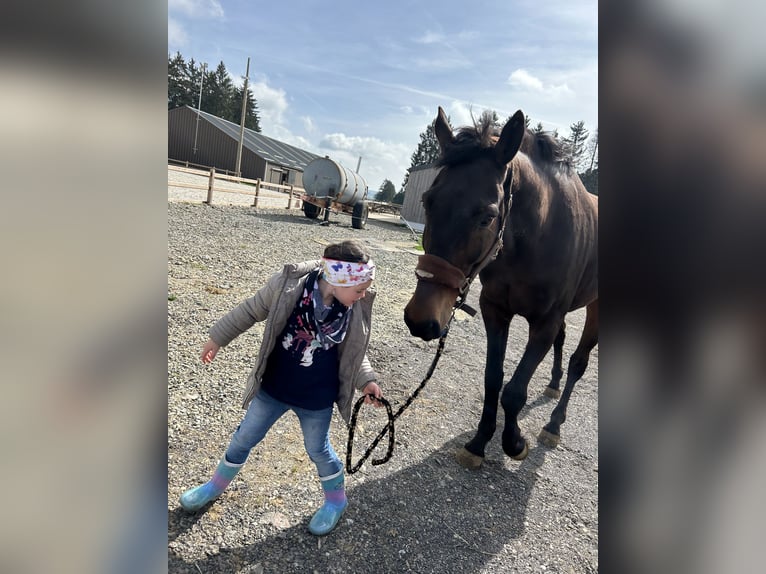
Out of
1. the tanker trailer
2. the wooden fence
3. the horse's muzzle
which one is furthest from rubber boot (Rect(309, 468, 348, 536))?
the tanker trailer

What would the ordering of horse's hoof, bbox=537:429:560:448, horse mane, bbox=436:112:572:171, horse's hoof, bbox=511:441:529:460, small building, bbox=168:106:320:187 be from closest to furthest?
1. horse mane, bbox=436:112:572:171
2. horse's hoof, bbox=511:441:529:460
3. horse's hoof, bbox=537:429:560:448
4. small building, bbox=168:106:320:187

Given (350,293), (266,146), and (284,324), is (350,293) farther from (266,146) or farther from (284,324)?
(266,146)

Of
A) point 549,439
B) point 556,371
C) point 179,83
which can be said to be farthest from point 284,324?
point 179,83

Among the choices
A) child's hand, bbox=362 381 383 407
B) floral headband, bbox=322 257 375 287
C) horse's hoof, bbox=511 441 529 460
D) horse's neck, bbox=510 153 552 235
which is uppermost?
horse's neck, bbox=510 153 552 235

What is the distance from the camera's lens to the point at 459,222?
7.40 ft

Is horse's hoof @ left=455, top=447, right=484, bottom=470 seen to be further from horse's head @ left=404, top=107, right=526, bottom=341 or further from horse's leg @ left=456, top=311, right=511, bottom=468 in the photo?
horse's head @ left=404, top=107, right=526, bottom=341

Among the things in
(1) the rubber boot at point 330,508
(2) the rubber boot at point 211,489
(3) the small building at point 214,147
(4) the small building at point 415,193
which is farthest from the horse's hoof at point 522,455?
(3) the small building at point 214,147

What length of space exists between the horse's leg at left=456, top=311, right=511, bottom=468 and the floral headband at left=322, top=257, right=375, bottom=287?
5.19 ft

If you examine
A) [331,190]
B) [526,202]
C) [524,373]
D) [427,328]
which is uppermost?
[526,202]

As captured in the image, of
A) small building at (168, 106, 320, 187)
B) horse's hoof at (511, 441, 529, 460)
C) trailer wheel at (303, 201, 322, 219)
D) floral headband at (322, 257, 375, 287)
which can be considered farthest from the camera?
small building at (168, 106, 320, 187)

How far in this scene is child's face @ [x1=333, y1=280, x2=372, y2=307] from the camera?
2123mm

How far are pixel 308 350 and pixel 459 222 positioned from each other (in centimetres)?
104
